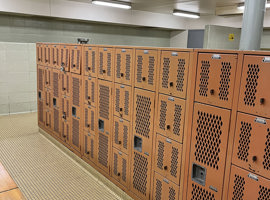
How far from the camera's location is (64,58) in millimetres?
4430

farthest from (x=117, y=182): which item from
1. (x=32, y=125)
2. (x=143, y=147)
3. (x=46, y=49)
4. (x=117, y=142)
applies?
(x=32, y=125)

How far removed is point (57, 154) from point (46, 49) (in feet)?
6.53

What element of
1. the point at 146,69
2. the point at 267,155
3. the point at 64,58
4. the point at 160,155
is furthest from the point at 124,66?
the point at 267,155

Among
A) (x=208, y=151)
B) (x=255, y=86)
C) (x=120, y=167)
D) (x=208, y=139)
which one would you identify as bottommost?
(x=120, y=167)

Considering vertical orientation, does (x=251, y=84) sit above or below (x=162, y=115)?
above

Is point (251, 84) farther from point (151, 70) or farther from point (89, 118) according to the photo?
point (89, 118)

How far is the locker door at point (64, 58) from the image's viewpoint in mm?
4332

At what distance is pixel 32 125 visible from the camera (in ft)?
20.3

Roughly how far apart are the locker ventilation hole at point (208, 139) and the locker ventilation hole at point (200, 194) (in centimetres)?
24

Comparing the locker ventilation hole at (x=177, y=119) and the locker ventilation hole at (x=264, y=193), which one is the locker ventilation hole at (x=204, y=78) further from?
the locker ventilation hole at (x=264, y=193)

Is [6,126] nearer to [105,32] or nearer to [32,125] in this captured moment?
[32,125]

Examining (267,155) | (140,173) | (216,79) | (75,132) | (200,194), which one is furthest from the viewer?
(75,132)

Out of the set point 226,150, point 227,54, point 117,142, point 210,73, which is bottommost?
point 117,142

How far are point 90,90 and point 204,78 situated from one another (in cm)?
205
